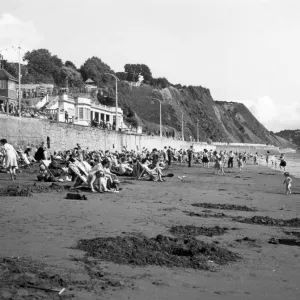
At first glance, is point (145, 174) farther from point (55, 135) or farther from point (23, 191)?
point (55, 135)

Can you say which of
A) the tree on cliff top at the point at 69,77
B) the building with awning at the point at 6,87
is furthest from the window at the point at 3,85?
the tree on cliff top at the point at 69,77

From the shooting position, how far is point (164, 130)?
12006 cm

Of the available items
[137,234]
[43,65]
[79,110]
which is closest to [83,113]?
[79,110]

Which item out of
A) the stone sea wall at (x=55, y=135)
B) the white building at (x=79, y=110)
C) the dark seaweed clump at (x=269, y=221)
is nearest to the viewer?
the dark seaweed clump at (x=269, y=221)

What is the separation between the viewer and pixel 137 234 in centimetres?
836

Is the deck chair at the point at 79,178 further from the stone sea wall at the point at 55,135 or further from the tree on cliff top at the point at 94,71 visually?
the tree on cliff top at the point at 94,71

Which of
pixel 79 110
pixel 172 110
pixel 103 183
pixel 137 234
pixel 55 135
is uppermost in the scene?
pixel 172 110

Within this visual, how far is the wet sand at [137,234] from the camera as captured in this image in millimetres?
5453

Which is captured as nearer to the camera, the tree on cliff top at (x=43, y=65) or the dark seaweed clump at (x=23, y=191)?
the dark seaweed clump at (x=23, y=191)

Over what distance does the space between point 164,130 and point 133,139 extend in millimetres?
65630

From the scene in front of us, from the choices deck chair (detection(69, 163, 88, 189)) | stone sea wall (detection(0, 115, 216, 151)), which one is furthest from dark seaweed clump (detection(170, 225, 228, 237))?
stone sea wall (detection(0, 115, 216, 151))

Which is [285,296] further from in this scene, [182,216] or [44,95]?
[44,95]

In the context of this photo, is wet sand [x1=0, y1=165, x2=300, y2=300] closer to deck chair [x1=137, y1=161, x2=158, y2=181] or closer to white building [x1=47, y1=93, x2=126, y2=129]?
deck chair [x1=137, y1=161, x2=158, y2=181]

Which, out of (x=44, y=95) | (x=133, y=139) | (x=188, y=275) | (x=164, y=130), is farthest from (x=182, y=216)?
(x=164, y=130)
